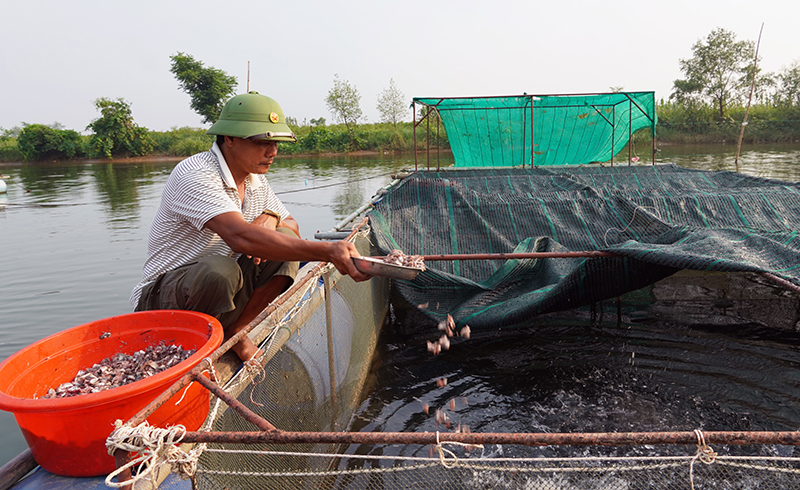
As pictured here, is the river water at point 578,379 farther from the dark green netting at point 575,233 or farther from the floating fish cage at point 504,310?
the dark green netting at point 575,233

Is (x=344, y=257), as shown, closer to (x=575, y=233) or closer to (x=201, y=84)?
(x=575, y=233)

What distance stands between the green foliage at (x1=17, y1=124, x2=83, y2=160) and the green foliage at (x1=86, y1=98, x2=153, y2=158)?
3.75 feet

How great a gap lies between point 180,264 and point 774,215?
14.8 ft

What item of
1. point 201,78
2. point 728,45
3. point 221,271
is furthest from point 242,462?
point 201,78

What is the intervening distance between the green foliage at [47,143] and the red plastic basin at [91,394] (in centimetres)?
3648

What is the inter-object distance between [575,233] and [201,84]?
34530 millimetres

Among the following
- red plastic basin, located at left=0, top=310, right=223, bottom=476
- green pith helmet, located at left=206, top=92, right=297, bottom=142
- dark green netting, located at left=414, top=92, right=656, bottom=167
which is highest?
dark green netting, located at left=414, top=92, right=656, bottom=167

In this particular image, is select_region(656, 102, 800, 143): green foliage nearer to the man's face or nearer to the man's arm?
the man's face

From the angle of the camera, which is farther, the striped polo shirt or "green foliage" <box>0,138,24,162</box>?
"green foliage" <box>0,138,24,162</box>

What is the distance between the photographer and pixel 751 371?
2.73 meters

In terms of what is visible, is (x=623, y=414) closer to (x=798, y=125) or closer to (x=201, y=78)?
(x=798, y=125)

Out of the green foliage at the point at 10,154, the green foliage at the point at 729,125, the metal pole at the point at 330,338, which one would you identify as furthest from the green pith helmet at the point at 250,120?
the green foliage at the point at 10,154

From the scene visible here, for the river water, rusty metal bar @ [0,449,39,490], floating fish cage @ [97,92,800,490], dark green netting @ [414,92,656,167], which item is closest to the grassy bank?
dark green netting @ [414,92,656,167]

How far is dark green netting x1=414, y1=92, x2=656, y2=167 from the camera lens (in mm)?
7590
